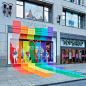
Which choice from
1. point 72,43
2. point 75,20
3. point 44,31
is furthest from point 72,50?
point 44,31

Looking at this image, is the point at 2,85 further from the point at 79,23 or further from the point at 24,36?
the point at 79,23

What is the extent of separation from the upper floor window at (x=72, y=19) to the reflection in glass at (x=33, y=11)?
15.7 ft

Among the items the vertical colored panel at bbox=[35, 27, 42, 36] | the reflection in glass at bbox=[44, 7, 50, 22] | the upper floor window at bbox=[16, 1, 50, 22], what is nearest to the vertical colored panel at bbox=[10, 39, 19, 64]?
the vertical colored panel at bbox=[35, 27, 42, 36]

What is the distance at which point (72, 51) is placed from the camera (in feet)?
72.9

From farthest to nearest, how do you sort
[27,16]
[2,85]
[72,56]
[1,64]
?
[72,56] < [27,16] < [1,64] < [2,85]

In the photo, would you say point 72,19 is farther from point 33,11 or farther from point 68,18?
point 33,11

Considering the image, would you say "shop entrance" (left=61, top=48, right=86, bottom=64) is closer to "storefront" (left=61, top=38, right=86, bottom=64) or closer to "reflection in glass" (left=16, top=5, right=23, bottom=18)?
"storefront" (left=61, top=38, right=86, bottom=64)

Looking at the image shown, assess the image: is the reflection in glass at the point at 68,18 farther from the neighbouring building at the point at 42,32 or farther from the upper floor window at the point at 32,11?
the upper floor window at the point at 32,11

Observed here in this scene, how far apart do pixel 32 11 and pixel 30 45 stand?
195 inches

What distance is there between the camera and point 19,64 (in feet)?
55.2

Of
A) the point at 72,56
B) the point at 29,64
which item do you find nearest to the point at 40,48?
the point at 29,64

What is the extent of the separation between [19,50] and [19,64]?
1866 millimetres

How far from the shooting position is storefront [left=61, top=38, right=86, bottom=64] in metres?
21.2

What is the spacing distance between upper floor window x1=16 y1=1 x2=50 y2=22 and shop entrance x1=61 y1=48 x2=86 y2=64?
6.00 metres
